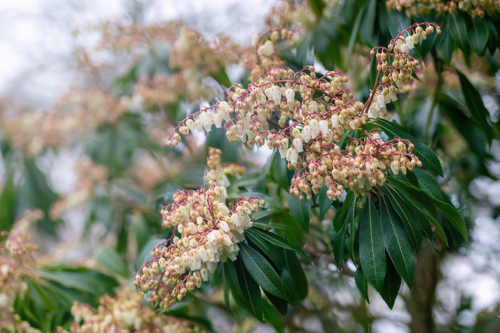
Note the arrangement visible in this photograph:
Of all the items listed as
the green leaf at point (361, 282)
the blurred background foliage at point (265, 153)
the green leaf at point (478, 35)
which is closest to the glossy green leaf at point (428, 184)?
the green leaf at point (361, 282)

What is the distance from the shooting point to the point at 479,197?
198 centimetres

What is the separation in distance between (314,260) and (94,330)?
692 mm

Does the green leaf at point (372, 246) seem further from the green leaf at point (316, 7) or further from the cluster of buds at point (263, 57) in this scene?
the green leaf at point (316, 7)

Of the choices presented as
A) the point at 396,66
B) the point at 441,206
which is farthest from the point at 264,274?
the point at 396,66

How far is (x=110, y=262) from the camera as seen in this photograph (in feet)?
5.13

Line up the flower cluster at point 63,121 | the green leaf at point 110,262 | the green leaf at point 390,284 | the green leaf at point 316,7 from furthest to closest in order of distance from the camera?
the flower cluster at point 63,121 → the green leaf at point 110,262 → the green leaf at point 316,7 → the green leaf at point 390,284

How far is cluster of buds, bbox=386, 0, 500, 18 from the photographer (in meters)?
0.94

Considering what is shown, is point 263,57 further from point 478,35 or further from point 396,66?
point 478,35

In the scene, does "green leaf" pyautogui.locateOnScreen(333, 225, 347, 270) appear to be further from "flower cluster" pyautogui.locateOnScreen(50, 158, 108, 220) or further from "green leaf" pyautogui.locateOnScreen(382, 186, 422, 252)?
"flower cluster" pyautogui.locateOnScreen(50, 158, 108, 220)

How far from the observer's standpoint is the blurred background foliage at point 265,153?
1152 millimetres

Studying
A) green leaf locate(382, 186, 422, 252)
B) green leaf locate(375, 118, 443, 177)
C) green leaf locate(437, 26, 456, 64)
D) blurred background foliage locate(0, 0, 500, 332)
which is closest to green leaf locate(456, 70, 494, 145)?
blurred background foliage locate(0, 0, 500, 332)

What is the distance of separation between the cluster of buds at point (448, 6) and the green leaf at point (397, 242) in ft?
1.90

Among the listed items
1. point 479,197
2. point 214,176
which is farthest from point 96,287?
point 479,197

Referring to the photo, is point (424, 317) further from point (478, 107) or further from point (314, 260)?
point (478, 107)
